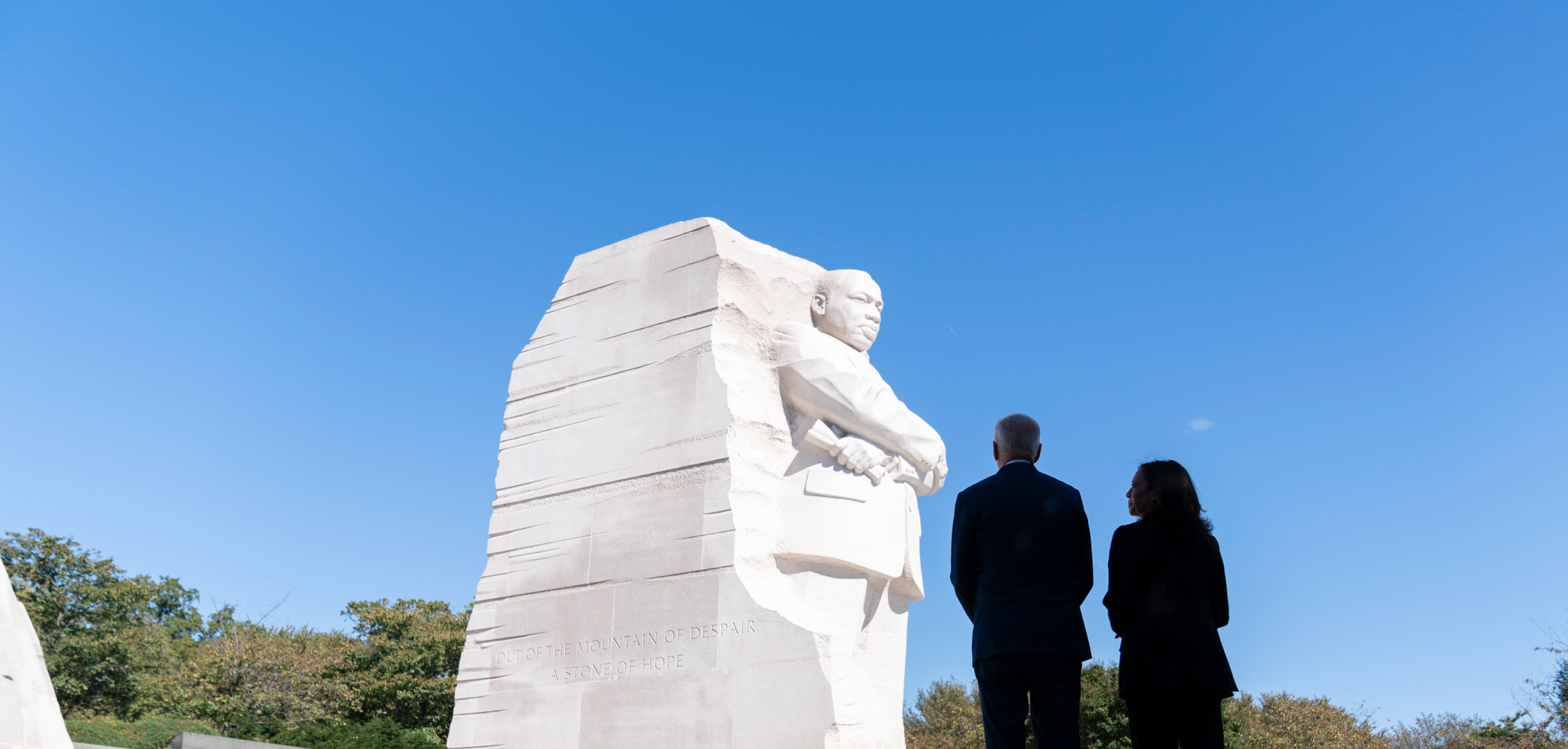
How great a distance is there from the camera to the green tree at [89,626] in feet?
85.9

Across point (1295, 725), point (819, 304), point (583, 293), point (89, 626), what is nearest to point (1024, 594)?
point (819, 304)

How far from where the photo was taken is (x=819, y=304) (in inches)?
282

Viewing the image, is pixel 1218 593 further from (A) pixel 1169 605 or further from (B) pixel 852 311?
(B) pixel 852 311

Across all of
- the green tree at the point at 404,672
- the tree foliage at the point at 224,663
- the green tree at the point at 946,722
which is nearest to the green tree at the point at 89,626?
the tree foliage at the point at 224,663

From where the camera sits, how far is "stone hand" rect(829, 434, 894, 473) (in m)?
6.49

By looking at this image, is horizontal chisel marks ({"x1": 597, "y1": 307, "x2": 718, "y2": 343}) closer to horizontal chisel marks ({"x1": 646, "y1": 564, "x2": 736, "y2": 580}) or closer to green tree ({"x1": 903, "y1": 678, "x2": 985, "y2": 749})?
horizontal chisel marks ({"x1": 646, "y1": 564, "x2": 736, "y2": 580})

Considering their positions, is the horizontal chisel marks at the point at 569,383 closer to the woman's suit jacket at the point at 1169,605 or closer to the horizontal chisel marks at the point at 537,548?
the horizontal chisel marks at the point at 537,548

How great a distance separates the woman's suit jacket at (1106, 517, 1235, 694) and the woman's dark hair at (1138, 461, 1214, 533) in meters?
0.03

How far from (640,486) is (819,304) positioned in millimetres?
1529

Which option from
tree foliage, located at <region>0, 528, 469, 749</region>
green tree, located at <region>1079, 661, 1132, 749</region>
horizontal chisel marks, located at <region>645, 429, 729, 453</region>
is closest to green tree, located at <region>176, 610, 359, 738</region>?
tree foliage, located at <region>0, 528, 469, 749</region>

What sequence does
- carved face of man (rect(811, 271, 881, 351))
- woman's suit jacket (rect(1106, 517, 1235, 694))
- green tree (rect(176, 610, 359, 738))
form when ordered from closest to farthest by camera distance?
woman's suit jacket (rect(1106, 517, 1235, 694)), carved face of man (rect(811, 271, 881, 351)), green tree (rect(176, 610, 359, 738))

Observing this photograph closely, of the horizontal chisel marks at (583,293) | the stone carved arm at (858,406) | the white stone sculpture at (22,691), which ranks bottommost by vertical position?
the white stone sculpture at (22,691)

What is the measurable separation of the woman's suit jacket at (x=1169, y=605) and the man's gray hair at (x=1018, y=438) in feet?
1.53

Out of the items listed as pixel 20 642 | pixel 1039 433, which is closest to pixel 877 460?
pixel 1039 433
